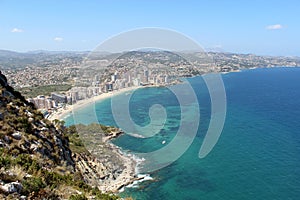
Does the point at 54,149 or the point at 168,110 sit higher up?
the point at 54,149

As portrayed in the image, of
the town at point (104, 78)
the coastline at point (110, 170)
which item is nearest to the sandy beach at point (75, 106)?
the town at point (104, 78)

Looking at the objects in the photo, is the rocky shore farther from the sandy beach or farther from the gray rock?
the sandy beach

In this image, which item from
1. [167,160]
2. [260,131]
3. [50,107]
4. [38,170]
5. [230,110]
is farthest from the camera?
[50,107]

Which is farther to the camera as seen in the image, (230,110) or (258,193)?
(230,110)

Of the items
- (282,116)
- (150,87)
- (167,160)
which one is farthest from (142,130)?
(150,87)

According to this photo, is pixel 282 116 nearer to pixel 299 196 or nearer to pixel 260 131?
pixel 260 131

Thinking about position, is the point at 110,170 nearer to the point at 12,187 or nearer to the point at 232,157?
the point at 232,157
